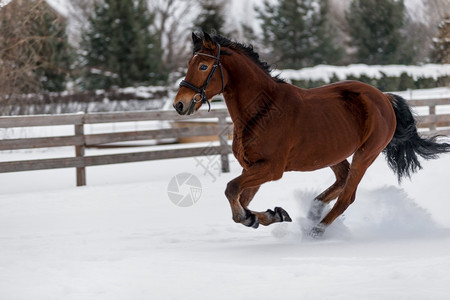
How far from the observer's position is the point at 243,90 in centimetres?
482

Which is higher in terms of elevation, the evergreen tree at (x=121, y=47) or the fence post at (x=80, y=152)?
the fence post at (x=80, y=152)

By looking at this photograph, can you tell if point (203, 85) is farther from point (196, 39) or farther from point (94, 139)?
point (94, 139)

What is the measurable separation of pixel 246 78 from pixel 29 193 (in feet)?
15.7

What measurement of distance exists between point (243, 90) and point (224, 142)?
525 cm

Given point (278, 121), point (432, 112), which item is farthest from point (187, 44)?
point (278, 121)

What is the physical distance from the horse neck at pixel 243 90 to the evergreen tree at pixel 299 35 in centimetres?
2880

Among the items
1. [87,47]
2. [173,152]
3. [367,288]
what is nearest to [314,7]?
[87,47]

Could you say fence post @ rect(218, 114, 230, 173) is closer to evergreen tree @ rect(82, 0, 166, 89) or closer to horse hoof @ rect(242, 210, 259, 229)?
horse hoof @ rect(242, 210, 259, 229)

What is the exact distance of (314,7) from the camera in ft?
112

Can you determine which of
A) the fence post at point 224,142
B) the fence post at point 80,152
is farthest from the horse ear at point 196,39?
the fence post at point 224,142

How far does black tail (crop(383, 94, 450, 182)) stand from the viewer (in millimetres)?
5855

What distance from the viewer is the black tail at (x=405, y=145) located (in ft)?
19.2

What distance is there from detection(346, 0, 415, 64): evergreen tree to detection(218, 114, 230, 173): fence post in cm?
2564

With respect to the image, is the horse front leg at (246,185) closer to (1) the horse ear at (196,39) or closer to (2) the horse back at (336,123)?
(2) the horse back at (336,123)
